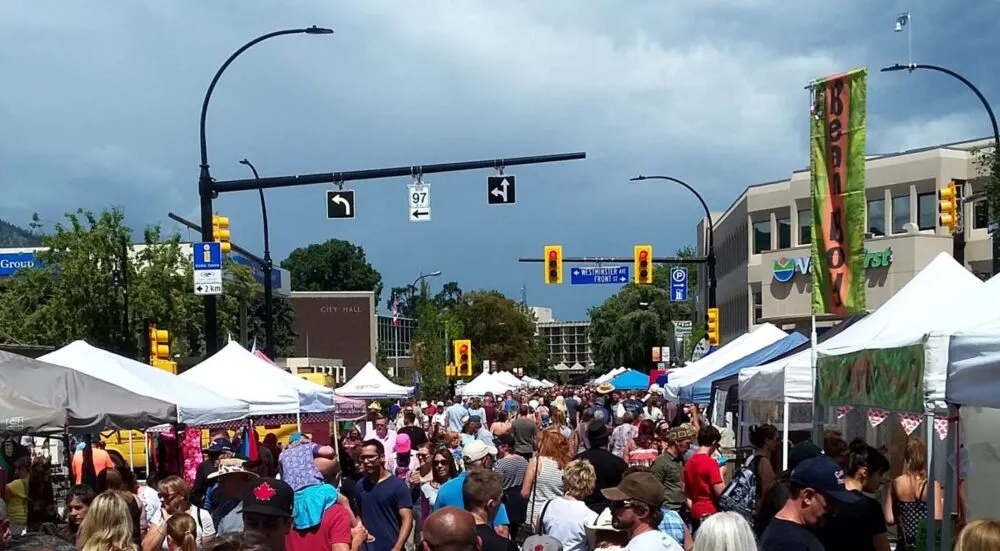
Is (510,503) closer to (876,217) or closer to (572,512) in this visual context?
(572,512)

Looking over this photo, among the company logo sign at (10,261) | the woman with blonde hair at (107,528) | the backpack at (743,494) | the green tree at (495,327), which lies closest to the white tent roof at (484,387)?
the company logo sign at (10,261)

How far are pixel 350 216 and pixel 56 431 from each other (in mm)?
12787

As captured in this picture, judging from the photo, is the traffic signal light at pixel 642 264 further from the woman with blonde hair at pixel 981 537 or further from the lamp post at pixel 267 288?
the woman with blonde hair at pixel 981 537

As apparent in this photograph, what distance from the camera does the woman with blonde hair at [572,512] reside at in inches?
321

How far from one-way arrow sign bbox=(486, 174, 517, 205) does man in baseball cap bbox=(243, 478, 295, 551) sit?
1794 cm

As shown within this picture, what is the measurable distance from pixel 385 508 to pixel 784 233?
49.5m

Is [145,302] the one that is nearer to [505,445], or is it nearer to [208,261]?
[208,261]

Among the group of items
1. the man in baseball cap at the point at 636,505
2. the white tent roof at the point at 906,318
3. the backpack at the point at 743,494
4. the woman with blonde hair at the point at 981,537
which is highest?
the white tent roof at the point at 906,318

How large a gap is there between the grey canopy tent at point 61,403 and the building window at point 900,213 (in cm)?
4229

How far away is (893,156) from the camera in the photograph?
164 feet

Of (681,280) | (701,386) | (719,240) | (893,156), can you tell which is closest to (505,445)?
(701,386)

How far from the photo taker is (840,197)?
479 inches

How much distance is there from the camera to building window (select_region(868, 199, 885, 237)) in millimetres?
50531

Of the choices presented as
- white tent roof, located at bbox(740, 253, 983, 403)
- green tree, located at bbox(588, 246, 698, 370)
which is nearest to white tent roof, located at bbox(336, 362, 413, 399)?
white tent roof, located at bbox(740, 253, 983, 403)
